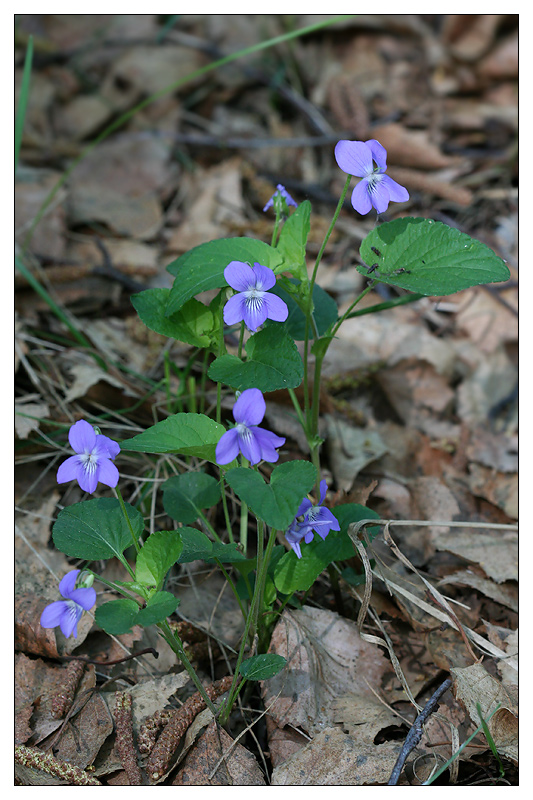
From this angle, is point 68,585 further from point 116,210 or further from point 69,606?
point 116,210

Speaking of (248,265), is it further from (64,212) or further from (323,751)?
(64,212)

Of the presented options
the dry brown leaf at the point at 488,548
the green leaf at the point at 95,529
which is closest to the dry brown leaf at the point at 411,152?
the dry brown leaf at the point at 488,548

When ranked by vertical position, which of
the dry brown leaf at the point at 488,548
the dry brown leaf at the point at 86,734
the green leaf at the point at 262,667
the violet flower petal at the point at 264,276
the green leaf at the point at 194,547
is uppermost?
the violet flower petal at the point at 264,276

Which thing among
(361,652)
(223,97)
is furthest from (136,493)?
(223,97)

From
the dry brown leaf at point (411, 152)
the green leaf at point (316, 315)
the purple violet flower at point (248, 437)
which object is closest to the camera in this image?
the purple violet flower at point (248, 437)

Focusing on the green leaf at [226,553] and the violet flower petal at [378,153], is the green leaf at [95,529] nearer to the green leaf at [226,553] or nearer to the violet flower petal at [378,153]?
the green leaf at [226,553]

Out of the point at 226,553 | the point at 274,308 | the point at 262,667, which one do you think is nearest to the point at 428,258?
the point at 274,308

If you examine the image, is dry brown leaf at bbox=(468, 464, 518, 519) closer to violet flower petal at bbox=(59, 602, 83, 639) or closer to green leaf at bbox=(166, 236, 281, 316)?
green leaf at bbox=(166, 236, 281, 316)
